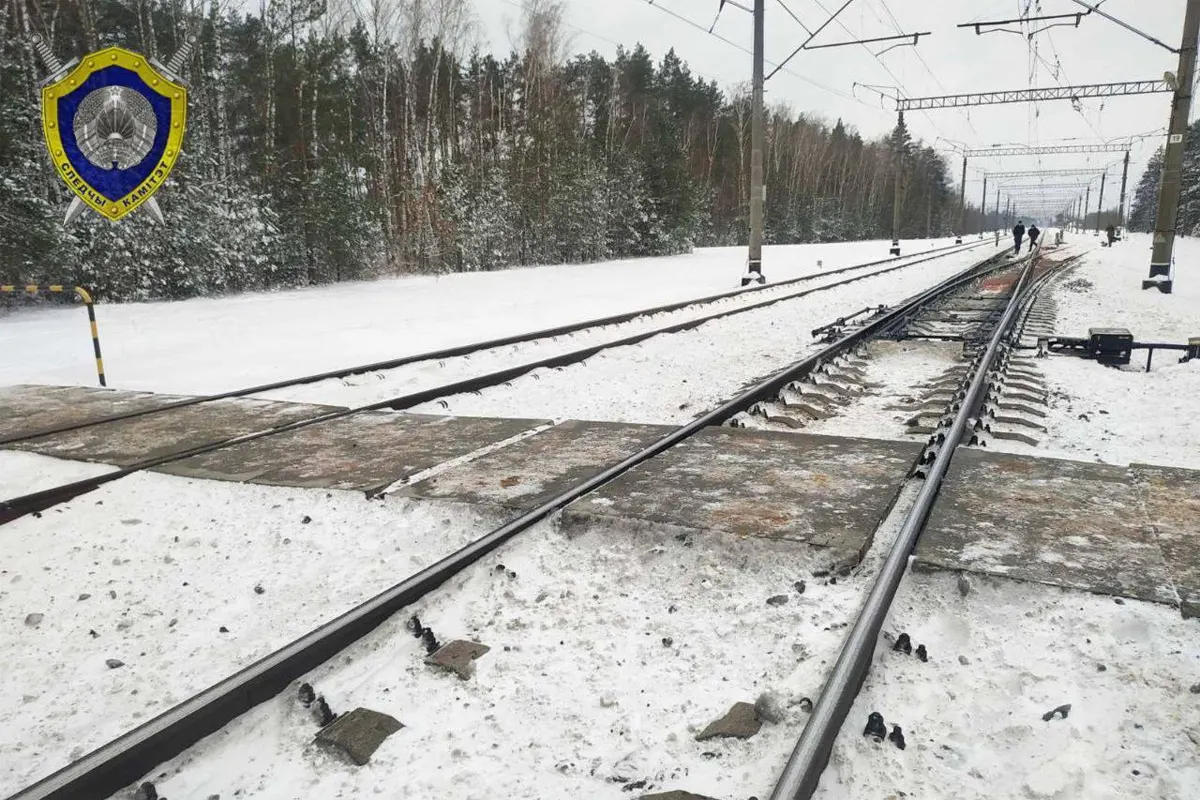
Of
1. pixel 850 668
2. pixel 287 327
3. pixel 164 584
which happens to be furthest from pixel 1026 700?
pixel 287 327

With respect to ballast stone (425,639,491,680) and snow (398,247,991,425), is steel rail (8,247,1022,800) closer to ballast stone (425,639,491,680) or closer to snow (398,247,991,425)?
ballast stone (425,639,491,680)

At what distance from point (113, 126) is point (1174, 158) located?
2252 centimetres

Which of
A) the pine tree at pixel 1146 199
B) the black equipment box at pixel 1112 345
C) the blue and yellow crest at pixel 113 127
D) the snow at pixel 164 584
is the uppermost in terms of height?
the pine tree at pixel 1146 199

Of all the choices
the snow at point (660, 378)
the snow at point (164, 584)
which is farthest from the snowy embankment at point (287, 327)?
the snow at point (164, 584)

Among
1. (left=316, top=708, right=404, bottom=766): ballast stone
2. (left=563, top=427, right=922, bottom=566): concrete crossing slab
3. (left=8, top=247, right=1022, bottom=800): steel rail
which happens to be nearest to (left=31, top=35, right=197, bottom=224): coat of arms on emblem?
(left=563, top=427, right=922, bottom=566): concrete crossing slab

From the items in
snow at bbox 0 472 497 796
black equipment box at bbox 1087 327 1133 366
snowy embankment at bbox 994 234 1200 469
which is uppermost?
black equipment box at bbox 1087 327 1133 366

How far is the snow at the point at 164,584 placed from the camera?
2807mm

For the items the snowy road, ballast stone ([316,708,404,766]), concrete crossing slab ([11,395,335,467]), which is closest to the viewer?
ballast stone ([316,708,404,766])

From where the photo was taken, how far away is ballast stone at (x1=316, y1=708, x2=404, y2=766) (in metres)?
2.46

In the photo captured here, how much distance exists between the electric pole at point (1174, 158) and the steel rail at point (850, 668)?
19.0m

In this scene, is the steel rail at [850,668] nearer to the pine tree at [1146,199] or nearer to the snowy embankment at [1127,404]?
the snowy embankment at [1127,404]

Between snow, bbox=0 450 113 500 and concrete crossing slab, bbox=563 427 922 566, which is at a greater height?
concrete crossing slab, bbox=563 427 922 566

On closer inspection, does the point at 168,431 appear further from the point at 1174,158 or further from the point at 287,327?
the point at 1174,158

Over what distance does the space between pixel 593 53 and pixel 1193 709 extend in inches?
2535
